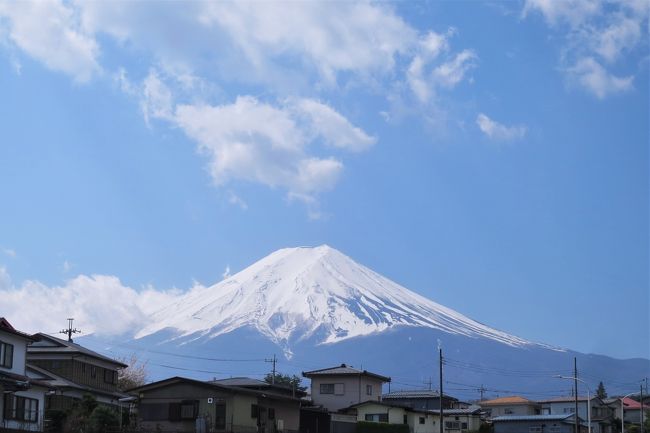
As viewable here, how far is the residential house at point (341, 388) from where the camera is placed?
2731 inches

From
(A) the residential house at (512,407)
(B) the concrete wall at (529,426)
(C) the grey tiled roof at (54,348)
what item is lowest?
(B) the concrete wall at (529,426)

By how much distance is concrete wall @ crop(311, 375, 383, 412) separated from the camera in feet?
227

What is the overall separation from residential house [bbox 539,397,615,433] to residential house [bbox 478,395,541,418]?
1.44m

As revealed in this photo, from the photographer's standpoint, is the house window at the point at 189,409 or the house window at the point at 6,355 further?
the house window at the point at 189,409

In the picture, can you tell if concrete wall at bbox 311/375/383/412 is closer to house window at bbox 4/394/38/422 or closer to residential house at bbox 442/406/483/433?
residential house at bbox 442/406/483/433

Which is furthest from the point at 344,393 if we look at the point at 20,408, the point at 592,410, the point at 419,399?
the point at 20,408

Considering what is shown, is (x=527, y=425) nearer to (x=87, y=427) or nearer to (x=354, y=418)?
(x=354, y=418)

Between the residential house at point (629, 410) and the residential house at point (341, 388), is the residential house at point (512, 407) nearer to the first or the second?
the residential house at point (629, 410)

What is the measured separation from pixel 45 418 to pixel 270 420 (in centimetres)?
1283

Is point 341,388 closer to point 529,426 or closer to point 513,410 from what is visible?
point 529,426

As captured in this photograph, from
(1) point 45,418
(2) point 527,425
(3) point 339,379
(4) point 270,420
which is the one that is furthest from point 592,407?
(1) point 45,418

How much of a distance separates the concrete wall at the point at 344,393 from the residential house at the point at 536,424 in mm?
15600

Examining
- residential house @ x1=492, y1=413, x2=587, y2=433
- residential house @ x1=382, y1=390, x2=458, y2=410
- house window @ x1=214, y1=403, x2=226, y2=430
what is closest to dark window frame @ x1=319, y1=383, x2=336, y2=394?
residential house @ x1=382, y1=390, x2=458, y2=410

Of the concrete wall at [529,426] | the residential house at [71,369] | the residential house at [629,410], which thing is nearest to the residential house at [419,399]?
the concrete wall at [529,426]
